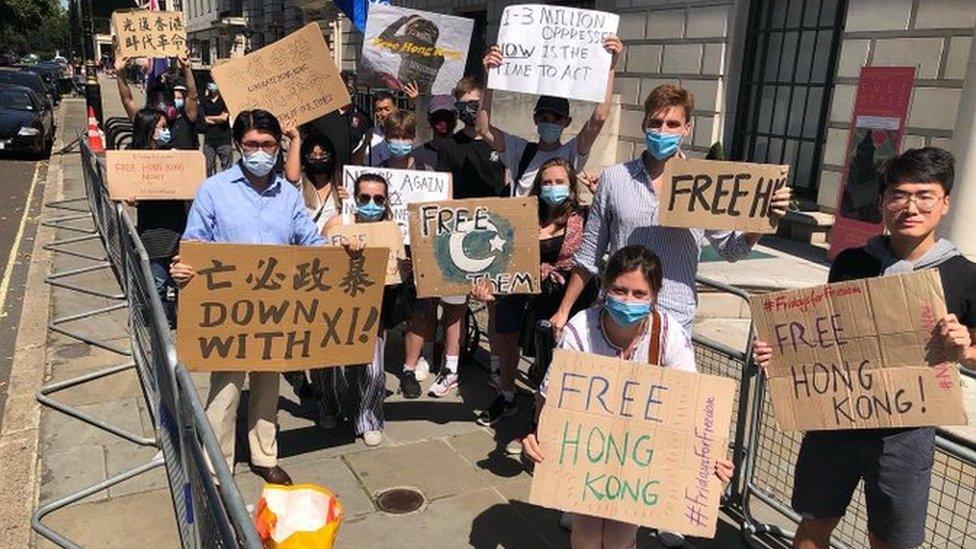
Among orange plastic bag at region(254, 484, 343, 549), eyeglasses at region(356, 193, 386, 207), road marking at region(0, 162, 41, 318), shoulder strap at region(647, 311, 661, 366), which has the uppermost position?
eyeglasses at region(356, 193, 386, 207)

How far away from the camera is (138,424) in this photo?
15.3 feet

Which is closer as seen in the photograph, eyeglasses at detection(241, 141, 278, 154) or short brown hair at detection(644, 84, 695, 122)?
short brown hair at detection(644, 84, 695, 122)

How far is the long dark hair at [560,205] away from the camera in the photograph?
168 inches

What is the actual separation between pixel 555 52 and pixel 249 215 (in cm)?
224

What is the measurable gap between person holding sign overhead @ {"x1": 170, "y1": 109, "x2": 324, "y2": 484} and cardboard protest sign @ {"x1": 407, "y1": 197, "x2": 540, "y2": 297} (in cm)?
59

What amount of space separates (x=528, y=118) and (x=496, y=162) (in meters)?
6.49

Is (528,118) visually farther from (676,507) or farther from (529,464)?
(676,507)

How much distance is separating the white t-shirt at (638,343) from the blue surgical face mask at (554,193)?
1448mm

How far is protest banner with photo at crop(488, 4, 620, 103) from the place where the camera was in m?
4.56

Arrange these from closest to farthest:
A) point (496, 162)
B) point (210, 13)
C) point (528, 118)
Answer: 1. point (496, 162)
2. point (528, 118)
3. point (210, 13)

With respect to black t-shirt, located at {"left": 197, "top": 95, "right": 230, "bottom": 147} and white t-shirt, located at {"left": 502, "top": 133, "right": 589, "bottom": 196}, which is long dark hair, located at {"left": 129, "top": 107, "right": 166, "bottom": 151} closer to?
white t-shirt, located at {"left": 502, "top": 133, "right": 589, "bottom": 196}

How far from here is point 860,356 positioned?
2.57 metres

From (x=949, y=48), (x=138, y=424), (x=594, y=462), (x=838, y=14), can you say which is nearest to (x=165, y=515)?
(x=138, y=424)

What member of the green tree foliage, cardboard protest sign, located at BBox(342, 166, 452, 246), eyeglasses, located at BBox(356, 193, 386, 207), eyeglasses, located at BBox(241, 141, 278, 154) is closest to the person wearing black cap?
cardboard protest sign, located at BBox(342, 166, 452, 246)
